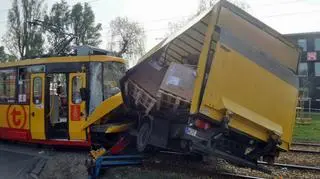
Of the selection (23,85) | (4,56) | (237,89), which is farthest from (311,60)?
(4,56)

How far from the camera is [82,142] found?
1088 cm

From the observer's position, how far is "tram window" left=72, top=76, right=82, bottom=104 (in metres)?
11.1

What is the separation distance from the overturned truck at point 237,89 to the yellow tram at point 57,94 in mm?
4190

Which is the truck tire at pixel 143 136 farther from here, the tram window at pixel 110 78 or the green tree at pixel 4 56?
the green tree at pixel 4 56

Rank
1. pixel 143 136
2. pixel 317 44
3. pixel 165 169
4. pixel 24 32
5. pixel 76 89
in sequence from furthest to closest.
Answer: pixel 24 32, pixel 317 44, pixel 76 89, pixel 165 169, pixel 143 136

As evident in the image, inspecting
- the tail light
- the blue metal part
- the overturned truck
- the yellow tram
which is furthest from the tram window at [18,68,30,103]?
the tail light

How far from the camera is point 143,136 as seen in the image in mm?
8242

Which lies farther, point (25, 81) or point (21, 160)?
point (25, 81)

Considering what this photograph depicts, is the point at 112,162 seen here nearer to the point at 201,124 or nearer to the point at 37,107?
the point at 201,124

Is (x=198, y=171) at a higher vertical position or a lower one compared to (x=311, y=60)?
lower

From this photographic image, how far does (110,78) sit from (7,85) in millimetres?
4118

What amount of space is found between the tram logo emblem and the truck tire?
17.7 feet

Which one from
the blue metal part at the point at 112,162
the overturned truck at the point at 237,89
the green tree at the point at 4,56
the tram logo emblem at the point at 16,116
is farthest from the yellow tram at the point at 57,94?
the green tree at the point at 4,56

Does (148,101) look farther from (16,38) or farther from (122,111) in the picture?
(16,38)
